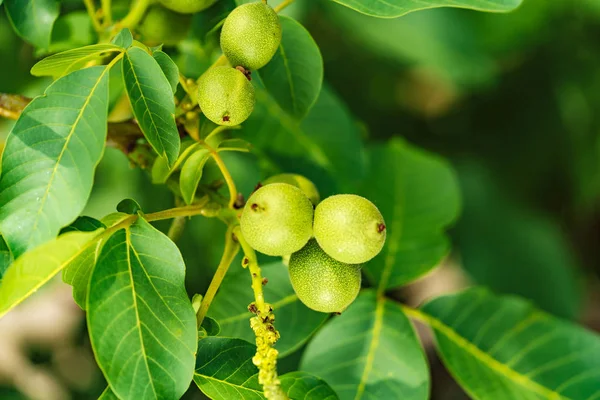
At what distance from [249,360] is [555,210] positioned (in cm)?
Answer: 243

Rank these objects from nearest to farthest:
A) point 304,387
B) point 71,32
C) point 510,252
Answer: point 304,387 < point 71,32 < point 510,252

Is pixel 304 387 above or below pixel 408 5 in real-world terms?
below

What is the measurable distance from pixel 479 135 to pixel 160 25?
2.09 m

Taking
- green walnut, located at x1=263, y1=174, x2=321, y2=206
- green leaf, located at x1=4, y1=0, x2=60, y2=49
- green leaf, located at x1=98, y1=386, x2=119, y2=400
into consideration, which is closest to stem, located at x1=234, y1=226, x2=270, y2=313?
green walnut, located at x1=263, y1=174, x2=321, y2=206

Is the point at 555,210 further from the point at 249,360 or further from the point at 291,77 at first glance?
the point at 249,360

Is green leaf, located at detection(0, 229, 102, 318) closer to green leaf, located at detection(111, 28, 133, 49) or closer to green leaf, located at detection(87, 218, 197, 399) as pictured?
green leaf, located at detection(87, 218, 197, 399)

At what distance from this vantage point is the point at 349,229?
2.70ft

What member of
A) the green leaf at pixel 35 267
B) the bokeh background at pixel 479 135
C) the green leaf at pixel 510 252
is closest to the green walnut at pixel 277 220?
the green leaf at pixel 35 267

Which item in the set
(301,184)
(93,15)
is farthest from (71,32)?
(301,184)

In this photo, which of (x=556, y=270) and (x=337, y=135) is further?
(x=556, y=270)

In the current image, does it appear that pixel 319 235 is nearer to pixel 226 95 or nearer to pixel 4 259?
pixel 226 95

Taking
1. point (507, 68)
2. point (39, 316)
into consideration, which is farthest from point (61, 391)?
point (507, 68)

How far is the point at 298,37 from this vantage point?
1.08m

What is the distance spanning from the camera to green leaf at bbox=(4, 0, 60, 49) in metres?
1.06
